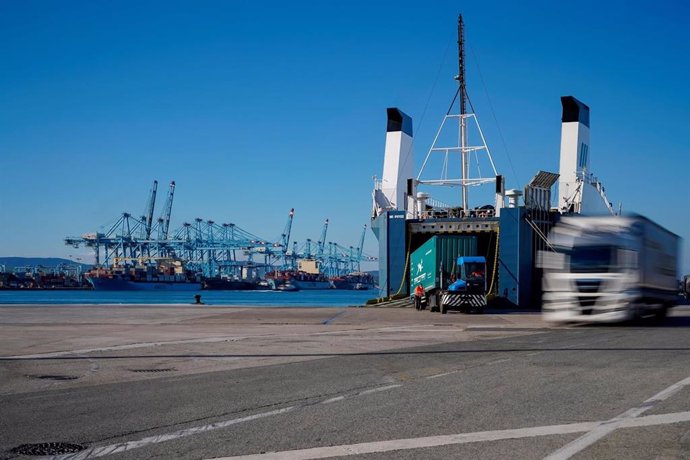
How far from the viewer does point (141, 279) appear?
16588 cm

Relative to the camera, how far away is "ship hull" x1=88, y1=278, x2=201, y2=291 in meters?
163

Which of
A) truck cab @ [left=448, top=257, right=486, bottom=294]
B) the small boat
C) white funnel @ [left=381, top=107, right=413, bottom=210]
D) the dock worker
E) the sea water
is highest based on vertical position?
white funnel @ [left=381, top=107, right=413, bottom=210]

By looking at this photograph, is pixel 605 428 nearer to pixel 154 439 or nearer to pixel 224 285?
pixel 154 439

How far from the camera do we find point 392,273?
1789 inches

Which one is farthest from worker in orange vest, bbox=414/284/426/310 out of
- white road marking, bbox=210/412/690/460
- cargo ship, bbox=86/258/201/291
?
cargo ship, bbox=86/258/201/291

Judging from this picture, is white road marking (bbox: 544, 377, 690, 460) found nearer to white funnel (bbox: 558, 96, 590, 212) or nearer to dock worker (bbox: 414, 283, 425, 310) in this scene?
dock worker (bbox: 414, 283, 425, 310)

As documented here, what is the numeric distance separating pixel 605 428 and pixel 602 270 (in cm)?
1887

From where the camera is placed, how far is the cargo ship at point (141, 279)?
163m

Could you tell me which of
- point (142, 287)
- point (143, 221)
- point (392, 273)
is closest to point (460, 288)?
point (392, 273)

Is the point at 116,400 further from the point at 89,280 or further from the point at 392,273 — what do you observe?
the point at 89,280

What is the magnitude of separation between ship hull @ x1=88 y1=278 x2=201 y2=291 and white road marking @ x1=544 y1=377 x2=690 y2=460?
532 ft

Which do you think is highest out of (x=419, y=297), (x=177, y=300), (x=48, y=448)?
(x=419, y=297)

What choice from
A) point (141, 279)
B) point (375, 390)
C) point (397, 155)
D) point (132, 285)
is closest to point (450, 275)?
point (397, 155)

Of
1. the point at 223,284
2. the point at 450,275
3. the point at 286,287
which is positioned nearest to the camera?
the point at 450,275
